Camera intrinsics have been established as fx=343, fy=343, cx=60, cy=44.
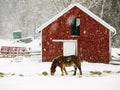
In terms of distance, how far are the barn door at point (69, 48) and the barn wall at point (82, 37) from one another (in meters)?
0.38

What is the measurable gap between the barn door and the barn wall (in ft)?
1.26

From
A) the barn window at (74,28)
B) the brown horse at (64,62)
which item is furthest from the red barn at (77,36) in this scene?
the brown horse at (64,62)

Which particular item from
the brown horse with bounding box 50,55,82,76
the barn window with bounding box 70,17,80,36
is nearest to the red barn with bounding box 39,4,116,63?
the barn window with bounding box 70,17,80,36

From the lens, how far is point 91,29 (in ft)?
108

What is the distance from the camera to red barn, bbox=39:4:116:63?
32.6m

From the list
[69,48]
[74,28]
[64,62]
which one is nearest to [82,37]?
[74,28]

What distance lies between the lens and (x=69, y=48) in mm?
33219

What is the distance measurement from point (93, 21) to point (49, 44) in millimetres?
4812

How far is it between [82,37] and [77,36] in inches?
20.4

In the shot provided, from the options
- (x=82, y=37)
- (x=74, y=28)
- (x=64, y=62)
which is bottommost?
(x=64, y=62)

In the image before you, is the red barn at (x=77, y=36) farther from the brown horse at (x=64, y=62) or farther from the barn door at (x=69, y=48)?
the brown horse at (x=64, y=62)

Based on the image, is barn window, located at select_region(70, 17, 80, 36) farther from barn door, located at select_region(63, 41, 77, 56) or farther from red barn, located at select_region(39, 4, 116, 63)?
barn door, located at select_region(63, 41, 77, 56)

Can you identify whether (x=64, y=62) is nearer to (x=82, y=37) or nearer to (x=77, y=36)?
(x=82, y=37)

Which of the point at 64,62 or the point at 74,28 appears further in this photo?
the point at 74,28
